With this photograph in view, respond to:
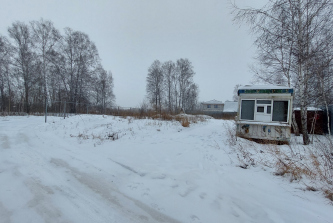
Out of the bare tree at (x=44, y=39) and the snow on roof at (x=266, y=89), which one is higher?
the bare tree at (x=44, y=39)

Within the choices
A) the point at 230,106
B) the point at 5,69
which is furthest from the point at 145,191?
the point at 230,106

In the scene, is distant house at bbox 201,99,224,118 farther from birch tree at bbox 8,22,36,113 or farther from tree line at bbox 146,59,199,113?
birch tree at bbox 8,22,36,113

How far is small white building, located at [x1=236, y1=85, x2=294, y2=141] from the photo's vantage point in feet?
22.0

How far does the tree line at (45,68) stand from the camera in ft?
64.3

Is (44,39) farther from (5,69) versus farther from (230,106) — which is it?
(230,106)

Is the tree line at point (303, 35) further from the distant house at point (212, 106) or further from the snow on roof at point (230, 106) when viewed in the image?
the distant house at point (212, 106)

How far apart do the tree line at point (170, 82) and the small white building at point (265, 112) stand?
2803 centimetres

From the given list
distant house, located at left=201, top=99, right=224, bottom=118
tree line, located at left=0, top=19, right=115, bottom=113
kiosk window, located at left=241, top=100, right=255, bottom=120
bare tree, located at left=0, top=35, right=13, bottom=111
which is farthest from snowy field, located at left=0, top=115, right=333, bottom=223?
distant house, located at left=201, top=99, right=224, bottom=118

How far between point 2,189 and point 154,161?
269 centimetres

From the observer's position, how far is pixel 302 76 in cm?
730

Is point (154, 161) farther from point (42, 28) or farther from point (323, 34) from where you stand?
point (42, 28)

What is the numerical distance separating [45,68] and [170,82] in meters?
23.9

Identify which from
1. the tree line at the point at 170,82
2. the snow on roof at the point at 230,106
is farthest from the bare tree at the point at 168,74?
the snow on roof at the point at 230,106

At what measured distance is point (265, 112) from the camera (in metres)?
7.39
